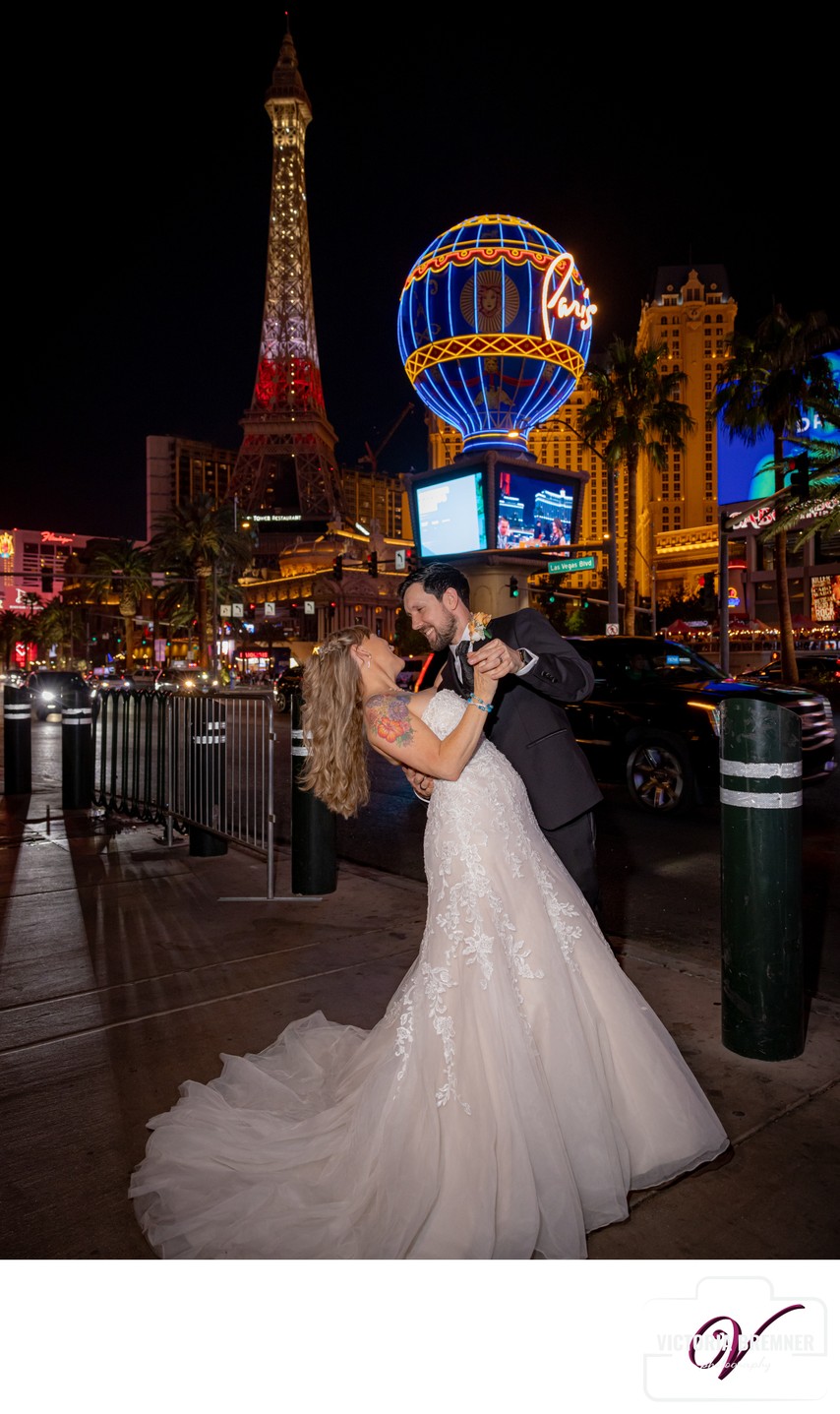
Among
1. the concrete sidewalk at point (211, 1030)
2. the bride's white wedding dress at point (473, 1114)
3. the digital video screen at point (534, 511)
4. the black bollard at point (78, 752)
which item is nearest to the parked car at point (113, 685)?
the black bollard at point (78, 752)

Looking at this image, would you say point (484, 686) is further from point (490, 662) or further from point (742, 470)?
point (742, 470)

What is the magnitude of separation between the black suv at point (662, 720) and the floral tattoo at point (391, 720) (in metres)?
6.17

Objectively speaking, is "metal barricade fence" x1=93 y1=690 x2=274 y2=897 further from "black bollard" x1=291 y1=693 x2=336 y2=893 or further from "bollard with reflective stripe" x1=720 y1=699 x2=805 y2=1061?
"bollard with reflective stripe" x1=720 y1=699 x2=805 y2=1061

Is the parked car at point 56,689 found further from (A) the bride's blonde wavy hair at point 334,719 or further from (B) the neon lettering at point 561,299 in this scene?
(B) the neon lettering at point 561,299

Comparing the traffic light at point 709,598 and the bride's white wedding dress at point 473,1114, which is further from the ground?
the traffic light at point 709,598

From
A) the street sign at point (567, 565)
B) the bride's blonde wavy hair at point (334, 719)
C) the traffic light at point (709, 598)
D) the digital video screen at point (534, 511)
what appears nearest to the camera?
the bride's blonde wavy hair at point (334, 719)

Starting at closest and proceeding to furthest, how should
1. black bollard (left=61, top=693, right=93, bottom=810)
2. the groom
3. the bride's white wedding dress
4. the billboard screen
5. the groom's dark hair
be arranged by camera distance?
the bride's white wedding dress → the groom's dark hair → the groom → black bollard (left=61, top=693, right=93, bottom=810) → the billboard screen

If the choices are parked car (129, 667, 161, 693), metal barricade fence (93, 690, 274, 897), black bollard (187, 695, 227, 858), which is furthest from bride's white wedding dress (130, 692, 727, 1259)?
parked car (129, 667, 161, 693)

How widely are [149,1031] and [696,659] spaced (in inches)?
325

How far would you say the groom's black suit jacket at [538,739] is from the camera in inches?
126

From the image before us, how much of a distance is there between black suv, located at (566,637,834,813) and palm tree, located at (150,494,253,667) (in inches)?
1763

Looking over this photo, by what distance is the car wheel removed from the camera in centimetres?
878

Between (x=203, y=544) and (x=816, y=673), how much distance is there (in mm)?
37894
